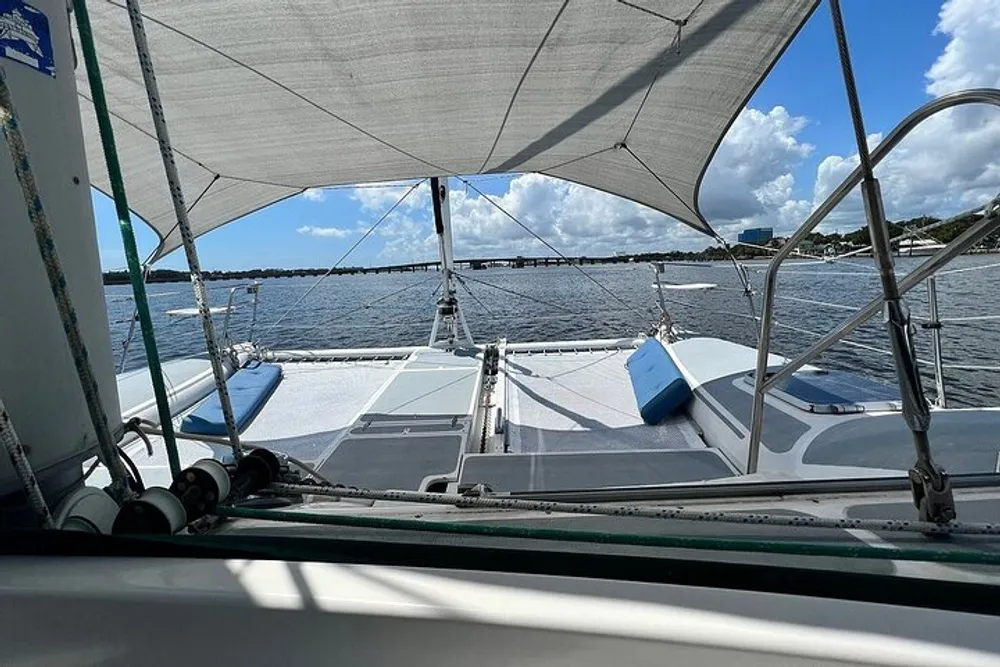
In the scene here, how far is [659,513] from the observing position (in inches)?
35.8

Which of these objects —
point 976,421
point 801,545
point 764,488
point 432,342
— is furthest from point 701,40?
point 432,342

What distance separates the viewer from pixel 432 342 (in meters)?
5.63

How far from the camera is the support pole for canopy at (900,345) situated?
826 mm

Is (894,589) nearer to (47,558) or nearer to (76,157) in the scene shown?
(47,558)

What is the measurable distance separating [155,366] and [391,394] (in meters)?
2.91

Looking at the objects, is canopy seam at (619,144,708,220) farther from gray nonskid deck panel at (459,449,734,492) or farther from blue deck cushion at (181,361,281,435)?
blue deck cushion at (181,361,281,435)

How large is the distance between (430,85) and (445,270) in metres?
2.75

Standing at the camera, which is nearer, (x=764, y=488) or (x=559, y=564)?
(x=559, y=564)

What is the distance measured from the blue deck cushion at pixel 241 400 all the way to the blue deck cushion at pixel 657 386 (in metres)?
2.49

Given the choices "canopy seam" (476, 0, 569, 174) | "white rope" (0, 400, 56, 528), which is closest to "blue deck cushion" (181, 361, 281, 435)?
"white rope" (0, 400, 56, 528)

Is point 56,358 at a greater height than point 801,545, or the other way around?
point 56,358

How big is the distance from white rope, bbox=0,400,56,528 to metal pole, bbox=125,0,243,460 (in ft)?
0.92

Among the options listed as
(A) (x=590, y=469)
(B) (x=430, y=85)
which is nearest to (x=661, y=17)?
(B) (x=430, y=85)

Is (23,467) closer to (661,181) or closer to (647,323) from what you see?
(661,181)
